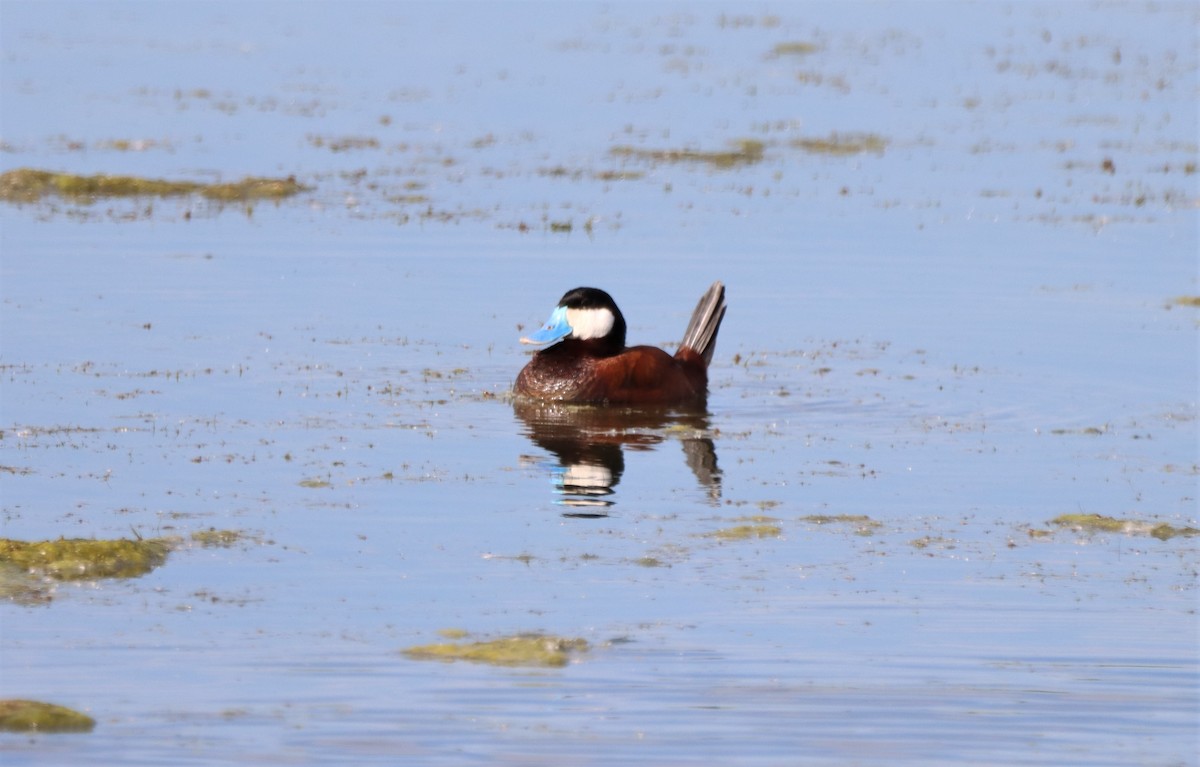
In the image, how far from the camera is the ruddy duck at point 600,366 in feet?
45.1

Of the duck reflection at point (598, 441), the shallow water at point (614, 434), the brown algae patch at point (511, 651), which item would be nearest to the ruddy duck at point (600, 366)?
the duck reflection at point (598, 441)

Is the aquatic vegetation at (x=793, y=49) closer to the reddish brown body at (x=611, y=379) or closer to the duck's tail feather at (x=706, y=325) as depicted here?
the duck's tail feather at (x=706, y=325)

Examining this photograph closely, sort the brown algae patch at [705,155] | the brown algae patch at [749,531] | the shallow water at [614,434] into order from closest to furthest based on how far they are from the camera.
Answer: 1. the shallow water at [614,434]
2. the brown algae patch at [749,531]
3. the brown algae patch at [705,155]

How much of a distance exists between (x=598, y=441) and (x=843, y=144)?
14257mm

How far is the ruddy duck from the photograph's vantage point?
45.1ft

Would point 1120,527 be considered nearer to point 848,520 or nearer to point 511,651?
point 848,520

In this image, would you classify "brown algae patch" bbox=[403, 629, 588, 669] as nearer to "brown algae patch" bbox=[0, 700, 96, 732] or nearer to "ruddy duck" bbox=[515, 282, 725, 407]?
"brown algae patch" bbox=[0, 700, 96, 732]

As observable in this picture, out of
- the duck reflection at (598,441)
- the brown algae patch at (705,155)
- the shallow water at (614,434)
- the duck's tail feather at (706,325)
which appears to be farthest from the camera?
the brown algae patch at (705,155)

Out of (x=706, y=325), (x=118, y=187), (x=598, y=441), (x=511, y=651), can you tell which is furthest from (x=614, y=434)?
(x=118, y=187)

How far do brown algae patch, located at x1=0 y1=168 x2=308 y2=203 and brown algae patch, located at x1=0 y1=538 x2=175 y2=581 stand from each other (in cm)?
1264

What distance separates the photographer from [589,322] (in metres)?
14.0

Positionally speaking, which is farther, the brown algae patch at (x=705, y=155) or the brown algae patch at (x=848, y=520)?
the brown algae patch at (x=705, y=155)

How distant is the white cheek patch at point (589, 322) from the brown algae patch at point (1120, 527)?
4.34 metres

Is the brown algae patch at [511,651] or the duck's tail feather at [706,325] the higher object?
the duck's tail feather at [706,325]
